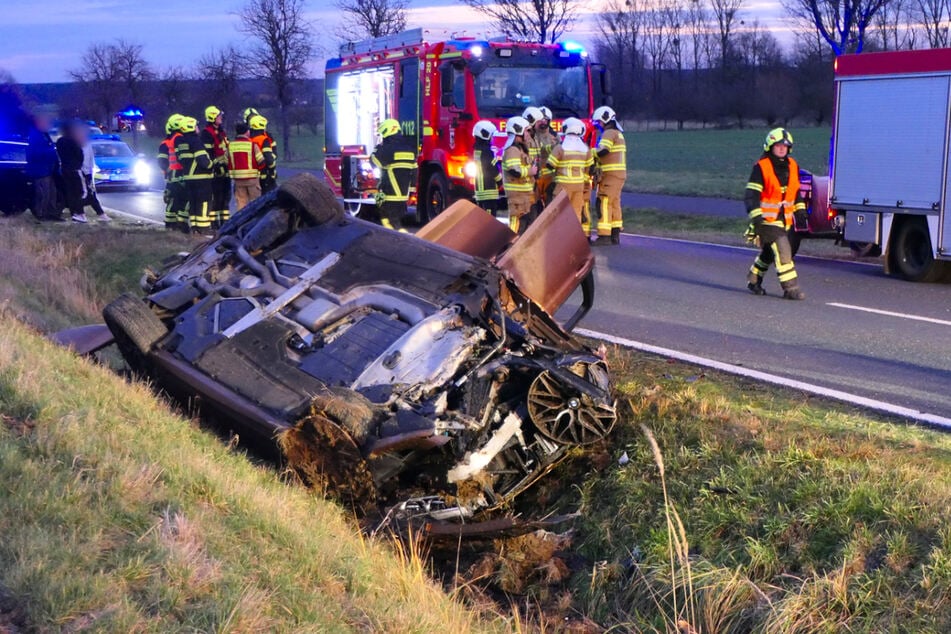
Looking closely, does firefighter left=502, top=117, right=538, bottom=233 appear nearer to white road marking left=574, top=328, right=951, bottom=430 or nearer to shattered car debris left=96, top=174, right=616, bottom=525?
white road marking left=574, top=328, right=951, bottom=430

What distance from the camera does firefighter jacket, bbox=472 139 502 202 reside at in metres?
13.7

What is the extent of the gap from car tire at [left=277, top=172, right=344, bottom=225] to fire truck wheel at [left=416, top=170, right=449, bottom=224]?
809 centimetres

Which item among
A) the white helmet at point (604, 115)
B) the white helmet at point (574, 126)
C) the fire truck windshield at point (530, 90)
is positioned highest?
the fire truck windshield at point (530, 90)

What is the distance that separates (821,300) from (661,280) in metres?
1.78

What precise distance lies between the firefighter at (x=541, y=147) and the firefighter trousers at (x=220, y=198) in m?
4.19

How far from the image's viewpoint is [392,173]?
1145 centimetres

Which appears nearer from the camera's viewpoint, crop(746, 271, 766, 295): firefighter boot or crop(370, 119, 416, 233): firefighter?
crop(746, 271, 766, 295): firefighter boot

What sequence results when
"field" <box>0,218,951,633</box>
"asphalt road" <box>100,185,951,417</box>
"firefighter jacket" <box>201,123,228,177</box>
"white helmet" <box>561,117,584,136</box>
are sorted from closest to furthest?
"field" <box>0,218,951,633</box> < "asphalt road" <box>100,185,951,417</box> < "white helmet" <box>561,117,584,136</box> < "firefighter jacket" <box>201,123,228,177</box>

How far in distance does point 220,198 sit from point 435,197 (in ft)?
9.54

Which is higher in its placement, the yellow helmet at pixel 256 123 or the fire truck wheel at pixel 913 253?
the yellow helmet at pixel 256 123

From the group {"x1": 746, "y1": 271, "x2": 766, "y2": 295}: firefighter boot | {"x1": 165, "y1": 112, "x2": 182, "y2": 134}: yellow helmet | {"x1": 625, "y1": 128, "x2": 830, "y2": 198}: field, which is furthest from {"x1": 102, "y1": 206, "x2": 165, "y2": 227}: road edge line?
{"x1": 746, "y1": 271, "x2": 766, "y2": 295}: firefighter boot

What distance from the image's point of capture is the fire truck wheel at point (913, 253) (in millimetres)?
11188

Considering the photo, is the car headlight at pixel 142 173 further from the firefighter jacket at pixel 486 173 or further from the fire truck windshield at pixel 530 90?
the firefighter jacket at pixel 486 173

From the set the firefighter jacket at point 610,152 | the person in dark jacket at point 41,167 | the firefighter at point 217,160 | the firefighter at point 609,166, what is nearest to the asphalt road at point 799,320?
the firefighter at point 609,166
